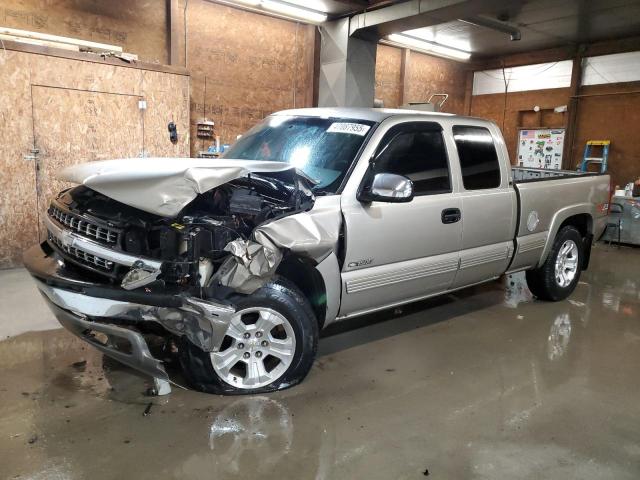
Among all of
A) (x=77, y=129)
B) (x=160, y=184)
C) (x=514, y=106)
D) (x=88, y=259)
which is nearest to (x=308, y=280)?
(x=160, y=184)

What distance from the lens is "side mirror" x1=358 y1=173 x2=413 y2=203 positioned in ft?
10.7

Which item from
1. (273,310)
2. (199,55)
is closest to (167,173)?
(273,310)

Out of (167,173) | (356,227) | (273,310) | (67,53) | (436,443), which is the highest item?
(67,53)

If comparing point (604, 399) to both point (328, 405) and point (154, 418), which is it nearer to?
point (328, 405)

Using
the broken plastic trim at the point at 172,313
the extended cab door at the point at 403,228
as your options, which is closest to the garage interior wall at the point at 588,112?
the extended cab door at the point at 403,228

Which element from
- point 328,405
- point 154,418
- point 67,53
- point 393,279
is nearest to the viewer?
point 154,418

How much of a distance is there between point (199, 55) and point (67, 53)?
8.53ft

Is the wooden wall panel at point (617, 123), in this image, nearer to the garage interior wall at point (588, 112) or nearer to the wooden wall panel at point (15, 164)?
the garage interior wall at point (588, 112)

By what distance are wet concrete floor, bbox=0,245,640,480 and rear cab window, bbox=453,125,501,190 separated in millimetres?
1346

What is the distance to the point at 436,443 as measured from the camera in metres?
2.77

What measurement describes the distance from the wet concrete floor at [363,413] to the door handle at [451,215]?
105 centimetres

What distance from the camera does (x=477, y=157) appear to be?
434cm

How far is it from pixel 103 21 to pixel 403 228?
628 centimetres

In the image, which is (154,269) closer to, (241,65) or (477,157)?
(477,157)
